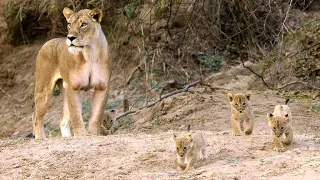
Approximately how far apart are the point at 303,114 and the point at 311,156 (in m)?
4.65

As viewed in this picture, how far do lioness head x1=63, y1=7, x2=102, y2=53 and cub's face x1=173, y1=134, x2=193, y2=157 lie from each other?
9.80 ft

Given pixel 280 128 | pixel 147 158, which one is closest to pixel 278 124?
pixel 280 128

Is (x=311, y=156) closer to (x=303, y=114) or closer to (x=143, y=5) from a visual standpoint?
(x=303, y=114)

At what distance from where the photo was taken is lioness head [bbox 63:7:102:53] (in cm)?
1084

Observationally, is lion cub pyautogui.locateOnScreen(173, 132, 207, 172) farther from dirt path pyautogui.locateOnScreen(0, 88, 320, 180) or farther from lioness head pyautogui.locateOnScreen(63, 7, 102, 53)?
lioness head pyautogui.locateOnScreen(63, 7, 102, 53)

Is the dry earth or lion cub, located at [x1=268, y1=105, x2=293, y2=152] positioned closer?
the dry earth

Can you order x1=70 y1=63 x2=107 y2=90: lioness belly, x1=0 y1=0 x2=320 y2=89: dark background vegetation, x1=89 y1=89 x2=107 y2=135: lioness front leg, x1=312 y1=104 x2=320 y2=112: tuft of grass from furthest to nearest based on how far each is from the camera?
x1=0 y1=0 x2=320 y2=89: dark background vegetation
x1=312 y1=104 x2=320 y2=112: tuft of grass
x1=89 y1=89 x2=107 y2=135: lioness front leg
x1=70 y1=63 x2=107 y2=90: lioness belly

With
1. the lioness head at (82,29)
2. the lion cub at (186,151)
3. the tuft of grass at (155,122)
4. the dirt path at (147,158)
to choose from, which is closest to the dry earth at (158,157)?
the dirt path at (147,158)

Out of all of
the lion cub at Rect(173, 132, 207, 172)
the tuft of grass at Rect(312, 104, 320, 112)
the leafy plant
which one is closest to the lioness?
the lion cub at Rect(173, 132, 207, 172)

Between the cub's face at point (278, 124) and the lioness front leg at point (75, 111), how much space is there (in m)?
2.95

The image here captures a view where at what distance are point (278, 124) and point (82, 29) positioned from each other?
322 cm

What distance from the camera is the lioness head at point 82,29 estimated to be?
10.8 m

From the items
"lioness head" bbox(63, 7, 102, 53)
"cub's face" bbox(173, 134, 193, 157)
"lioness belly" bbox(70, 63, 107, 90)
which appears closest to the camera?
"cub's face" bbox(173, 134, 193, 157)

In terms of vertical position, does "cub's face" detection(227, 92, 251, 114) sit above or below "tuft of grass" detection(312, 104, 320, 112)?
above
